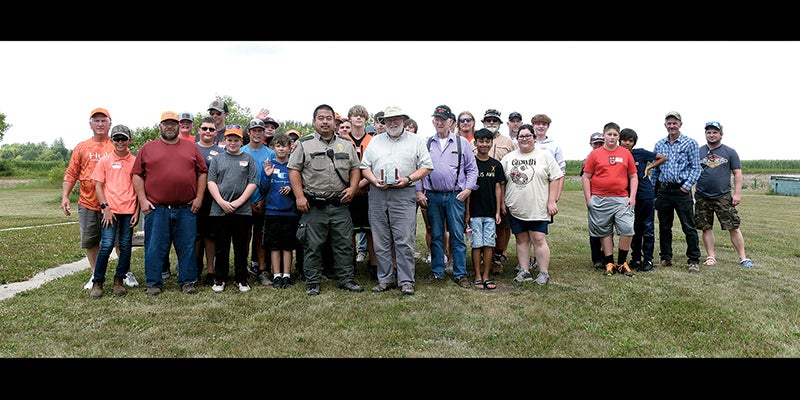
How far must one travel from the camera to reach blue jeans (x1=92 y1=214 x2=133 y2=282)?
5.73 m

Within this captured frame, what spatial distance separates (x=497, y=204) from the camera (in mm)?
6527

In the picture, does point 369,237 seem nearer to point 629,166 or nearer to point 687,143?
point 629,166

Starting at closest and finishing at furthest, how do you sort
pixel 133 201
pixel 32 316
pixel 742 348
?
pixel 742 348, pixel 32 316, pixel 133 201

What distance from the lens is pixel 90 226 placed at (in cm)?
614

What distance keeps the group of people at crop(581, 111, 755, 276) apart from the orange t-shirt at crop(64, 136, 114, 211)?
659 centimetres

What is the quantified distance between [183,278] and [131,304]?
73 centimetres

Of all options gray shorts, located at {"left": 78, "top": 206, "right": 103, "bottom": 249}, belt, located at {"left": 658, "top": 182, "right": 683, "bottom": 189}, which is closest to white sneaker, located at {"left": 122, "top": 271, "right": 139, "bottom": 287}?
gray shorts, located at {"left": 78, "top": 206, "right": 103, "bottom": 249}

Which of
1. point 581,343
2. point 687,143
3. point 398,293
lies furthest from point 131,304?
point 687,143

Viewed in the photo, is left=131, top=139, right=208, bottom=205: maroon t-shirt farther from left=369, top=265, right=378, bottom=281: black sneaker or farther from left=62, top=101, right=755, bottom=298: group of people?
left=369, top=265, right=378, bottom=281: black sneaker

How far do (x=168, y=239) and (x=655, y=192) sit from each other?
280 inches

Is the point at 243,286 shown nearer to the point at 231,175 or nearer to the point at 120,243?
the point at 231,175

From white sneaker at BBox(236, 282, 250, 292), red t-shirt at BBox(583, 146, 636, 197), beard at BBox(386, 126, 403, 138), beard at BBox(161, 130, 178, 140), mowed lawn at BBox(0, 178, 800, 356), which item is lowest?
mowed lawn at BBox(0, 178, 800, 356)

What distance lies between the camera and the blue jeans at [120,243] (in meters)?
5.73

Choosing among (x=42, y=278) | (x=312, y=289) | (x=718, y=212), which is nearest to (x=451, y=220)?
(x=312, y=289)
